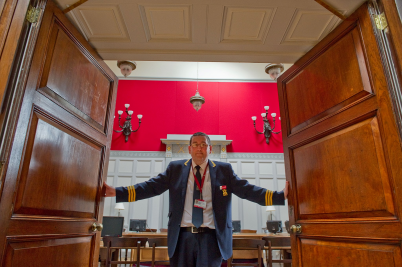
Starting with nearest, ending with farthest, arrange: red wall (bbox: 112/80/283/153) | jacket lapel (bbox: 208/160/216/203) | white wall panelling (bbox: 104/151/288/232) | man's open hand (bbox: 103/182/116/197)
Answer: man's open hand (bbox: 103/182/116/197)
jacket lapel (bbox: 208/160/216/203)
white wall panelling (bbox: 104/151/288/232)
red wall (bbox: 112/80/283/153)

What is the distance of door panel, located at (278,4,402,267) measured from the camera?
126 cm

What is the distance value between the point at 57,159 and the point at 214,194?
1.22m

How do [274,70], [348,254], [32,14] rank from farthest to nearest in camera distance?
[274,70]
[348,254]
[32,14]

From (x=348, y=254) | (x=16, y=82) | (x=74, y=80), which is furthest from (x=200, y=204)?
(x=16, y=82)

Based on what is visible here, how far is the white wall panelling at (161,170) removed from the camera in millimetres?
6965

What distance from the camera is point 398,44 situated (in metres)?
1.19

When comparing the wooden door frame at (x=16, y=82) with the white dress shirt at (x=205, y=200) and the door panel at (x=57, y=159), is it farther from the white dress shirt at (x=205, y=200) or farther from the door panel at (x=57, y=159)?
the white dress shirt at (x=205, y=200)

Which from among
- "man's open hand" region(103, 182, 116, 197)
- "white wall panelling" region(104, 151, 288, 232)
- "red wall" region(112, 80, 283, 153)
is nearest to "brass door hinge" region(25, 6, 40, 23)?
"man's open hand" region(103, 182, 116, 197)

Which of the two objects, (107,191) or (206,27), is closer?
(206,27)

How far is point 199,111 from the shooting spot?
789 cm

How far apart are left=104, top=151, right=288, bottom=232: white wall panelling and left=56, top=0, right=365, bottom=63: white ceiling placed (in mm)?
5328

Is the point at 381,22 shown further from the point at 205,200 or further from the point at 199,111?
the point at 199,111

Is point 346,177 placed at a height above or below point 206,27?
below

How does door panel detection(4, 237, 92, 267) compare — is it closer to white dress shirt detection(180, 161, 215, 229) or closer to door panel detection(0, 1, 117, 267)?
door panel detection(0, 1, 117, 267)
